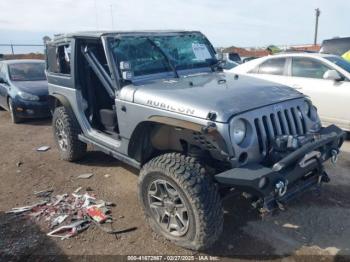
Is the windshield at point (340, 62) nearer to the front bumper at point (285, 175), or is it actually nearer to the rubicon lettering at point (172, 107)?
the front bumper at point (285, 175)

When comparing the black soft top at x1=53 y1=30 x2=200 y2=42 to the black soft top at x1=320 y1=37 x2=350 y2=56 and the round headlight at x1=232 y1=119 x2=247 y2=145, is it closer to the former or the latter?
the round headlight at x1=232 y1=119 x2=247 y2=145

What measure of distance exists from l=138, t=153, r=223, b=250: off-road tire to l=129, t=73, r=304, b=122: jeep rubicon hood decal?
18.4 inches

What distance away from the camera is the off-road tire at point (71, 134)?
17.3 ft

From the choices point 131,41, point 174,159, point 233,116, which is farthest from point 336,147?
point 131,41

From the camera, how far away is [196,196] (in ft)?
9.95

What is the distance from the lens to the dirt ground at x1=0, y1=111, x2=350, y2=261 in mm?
3328

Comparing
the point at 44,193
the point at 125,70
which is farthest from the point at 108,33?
the point at 44,193

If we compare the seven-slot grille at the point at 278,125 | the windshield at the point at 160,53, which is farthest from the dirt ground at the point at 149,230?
the windshield at the point at 160,53

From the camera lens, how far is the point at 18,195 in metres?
4.61

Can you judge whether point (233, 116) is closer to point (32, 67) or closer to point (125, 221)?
point (125, 221)

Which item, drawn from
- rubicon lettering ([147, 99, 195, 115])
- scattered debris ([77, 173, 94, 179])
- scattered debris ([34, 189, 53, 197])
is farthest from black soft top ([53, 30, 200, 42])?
scattered debris ([34, 189, 53, 197])

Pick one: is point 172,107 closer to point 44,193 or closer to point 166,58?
point 166,58

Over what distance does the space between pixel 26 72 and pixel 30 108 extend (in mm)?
1502

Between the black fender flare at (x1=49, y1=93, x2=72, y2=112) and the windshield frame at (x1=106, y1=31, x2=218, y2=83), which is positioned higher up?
the windshield frame at (x1=106, y1=31, x2=218, y2=83)
